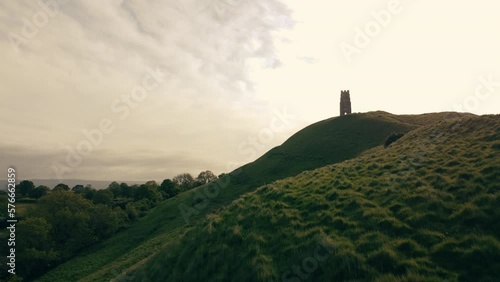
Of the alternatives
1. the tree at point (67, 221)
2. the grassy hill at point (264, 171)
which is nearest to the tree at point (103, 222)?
the tree at point (67, 221)

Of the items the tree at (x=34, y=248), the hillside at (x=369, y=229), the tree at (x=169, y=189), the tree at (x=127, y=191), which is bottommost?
the hillside at (x=369, y=229)

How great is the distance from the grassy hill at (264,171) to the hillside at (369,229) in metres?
27.5

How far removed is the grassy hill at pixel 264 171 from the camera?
49.5 m

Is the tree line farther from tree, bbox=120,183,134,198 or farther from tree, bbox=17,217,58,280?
tree, bbox=120,183,134,198

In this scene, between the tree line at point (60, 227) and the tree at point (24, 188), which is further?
the tree at point (24, 188)

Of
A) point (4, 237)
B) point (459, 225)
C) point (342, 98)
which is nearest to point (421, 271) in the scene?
point (459, 225)

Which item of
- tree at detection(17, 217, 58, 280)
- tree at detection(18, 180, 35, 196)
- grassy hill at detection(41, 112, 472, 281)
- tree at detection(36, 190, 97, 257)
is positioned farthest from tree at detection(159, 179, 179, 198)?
tree at detection(17, 217, 58, 280)

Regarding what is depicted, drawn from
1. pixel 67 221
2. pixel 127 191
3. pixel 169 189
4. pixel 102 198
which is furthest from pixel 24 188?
pixel 67 221

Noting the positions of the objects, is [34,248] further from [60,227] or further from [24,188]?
[24,188]

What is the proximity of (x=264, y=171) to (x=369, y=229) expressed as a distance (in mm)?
47882

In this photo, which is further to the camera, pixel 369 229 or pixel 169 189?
pixel 169 189

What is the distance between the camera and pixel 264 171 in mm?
62156

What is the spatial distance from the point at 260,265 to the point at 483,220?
33.3ft

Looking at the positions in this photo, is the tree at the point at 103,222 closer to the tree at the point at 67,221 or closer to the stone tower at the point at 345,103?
the tree at the point at 67,221
